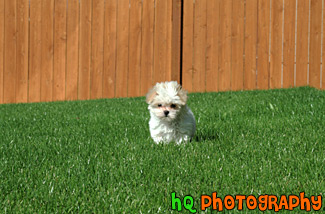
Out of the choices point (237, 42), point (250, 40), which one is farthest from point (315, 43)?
point (237, 42)

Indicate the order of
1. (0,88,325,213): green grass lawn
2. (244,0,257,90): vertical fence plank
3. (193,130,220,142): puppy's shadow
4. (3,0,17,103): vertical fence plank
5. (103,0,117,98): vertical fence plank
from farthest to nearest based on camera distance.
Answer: (3,0,17,103): vertical fence plank → (103,0,117,98): vertical fence plank → (244,0,257,90): vertical fence plank → (193,130,220,142): puppy's shadow → (0,88,325,213): green grass lawn

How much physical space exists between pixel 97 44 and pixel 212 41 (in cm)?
212

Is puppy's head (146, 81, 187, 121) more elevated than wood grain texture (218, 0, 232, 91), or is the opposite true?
wood grain texture (218, 0, 232, 91)

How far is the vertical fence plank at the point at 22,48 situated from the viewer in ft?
25.6

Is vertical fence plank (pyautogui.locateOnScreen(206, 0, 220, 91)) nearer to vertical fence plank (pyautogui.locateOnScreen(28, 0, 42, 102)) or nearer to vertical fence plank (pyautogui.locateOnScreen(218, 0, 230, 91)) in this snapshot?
vertical fence plank (pyautogui.locateOnScreen(218, 0, 230, 91))

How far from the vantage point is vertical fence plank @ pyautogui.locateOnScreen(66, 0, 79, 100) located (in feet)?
25.0

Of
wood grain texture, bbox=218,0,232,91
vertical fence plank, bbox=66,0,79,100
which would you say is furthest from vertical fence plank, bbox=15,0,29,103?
wood grain texture, bbox=218,0,232,91

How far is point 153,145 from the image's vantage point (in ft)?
11.2

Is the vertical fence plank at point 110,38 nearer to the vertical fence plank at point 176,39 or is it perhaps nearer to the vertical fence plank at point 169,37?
the vertical fence plank at point 169,37

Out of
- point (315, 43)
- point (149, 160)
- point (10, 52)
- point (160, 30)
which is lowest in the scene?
point (149, 160)

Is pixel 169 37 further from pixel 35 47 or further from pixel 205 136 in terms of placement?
pixel 205 136

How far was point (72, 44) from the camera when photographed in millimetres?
7609

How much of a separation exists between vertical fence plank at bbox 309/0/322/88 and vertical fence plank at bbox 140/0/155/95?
2878mm

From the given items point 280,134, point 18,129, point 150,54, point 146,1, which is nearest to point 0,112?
point 18,129
